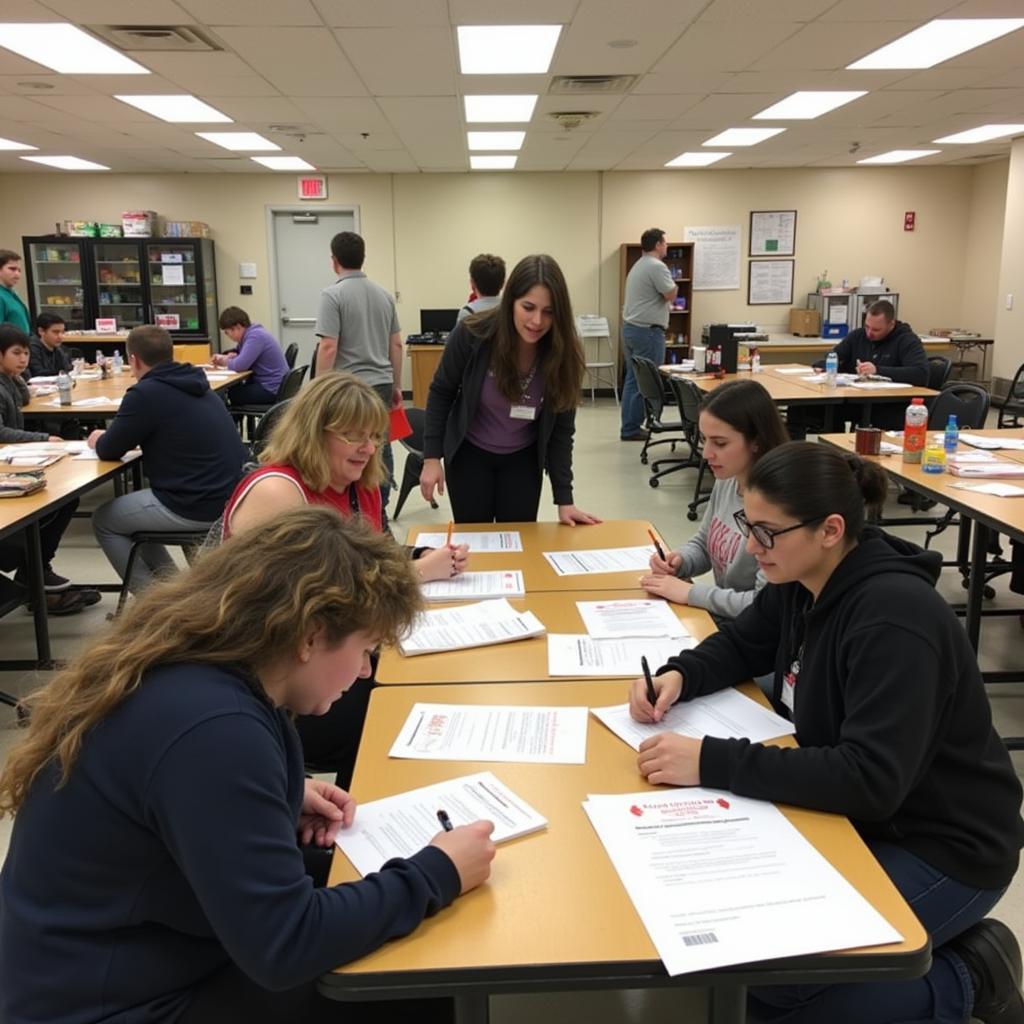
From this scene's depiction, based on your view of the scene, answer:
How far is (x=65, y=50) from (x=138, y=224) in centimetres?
525

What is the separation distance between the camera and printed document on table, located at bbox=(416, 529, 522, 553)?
260cm

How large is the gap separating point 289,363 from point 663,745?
7357 mm

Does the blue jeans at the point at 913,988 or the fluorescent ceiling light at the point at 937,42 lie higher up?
the fluorescent ceiling light at the point at 937,42

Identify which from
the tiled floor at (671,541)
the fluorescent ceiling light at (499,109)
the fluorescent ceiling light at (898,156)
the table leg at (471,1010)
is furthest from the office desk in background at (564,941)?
the fluorescent ceiling light at (898,156)

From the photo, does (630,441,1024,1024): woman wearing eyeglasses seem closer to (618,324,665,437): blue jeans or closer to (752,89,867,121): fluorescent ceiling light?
(752,89,867,121): fluorescent ceiling light

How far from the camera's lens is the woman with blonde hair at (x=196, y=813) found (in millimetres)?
931

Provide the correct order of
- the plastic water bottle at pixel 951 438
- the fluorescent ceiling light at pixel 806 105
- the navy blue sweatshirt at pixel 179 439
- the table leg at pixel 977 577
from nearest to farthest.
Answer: the table leg at pixel 977 577, the navy blue sweatshirt at pixel 179 439, the plastic water bottle at pixel 951 438, the fluorescent ceiling light at pixel 806 105

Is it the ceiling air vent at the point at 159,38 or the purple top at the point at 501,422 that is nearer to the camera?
the purple top at the point at 501,422

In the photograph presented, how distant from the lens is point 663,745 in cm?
135

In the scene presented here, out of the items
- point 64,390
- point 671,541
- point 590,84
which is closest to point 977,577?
point 671,541

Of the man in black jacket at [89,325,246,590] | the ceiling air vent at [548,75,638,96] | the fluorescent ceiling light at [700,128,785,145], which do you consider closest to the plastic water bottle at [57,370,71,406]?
the man in black jacket at [89,325,246,590]

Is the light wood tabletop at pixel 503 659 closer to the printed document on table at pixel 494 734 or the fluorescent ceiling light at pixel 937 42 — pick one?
the printed document on table at pixel 494 734

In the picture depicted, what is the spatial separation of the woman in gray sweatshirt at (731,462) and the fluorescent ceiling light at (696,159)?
822 cm

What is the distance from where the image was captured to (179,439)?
3.57 m
